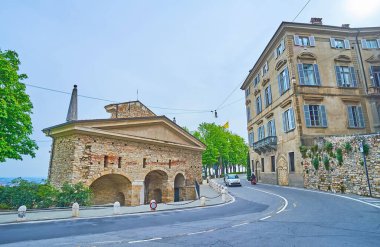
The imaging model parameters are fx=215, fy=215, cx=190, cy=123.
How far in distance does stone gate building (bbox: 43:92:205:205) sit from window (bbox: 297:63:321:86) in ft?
41.9

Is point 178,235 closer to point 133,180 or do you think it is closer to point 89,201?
point 89,201

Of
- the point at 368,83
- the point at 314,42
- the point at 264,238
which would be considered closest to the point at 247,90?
the point at 314,42

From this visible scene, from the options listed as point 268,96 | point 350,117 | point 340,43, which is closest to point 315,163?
point 350,117

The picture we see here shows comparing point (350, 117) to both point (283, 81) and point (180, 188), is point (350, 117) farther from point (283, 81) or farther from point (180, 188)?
point (180, 188)

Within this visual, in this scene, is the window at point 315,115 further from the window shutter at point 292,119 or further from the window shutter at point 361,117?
Answer: the window shutter at point 361,117

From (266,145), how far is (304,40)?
40.9 feet

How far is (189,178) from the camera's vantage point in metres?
22.1

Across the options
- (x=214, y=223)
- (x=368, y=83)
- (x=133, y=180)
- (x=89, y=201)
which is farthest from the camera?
(x=368, y=83)

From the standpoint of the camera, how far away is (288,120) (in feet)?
74.9

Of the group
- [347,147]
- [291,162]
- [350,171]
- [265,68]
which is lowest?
[350,171]

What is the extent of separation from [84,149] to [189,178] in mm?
11373

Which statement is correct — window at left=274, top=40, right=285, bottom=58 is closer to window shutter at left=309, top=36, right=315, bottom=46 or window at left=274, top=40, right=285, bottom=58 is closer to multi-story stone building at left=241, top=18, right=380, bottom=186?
multi-story stone building at left=241, top=18, right=380, bottom=186

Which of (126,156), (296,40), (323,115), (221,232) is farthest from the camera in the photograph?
(296,40)

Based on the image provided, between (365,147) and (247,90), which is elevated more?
(247,90)
